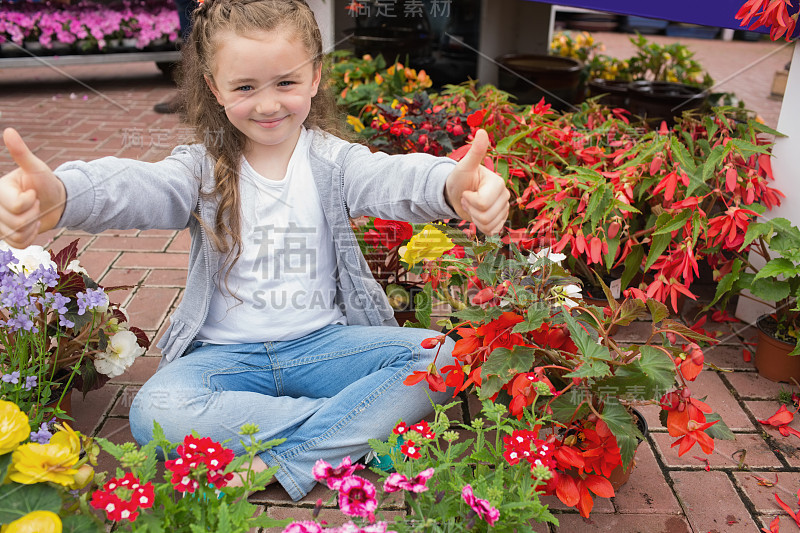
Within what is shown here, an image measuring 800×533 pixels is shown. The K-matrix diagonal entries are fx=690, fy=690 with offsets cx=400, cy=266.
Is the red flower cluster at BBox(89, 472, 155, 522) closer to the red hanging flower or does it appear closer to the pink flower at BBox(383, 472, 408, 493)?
the pink flower at BBox(383, 472, 408, 493)

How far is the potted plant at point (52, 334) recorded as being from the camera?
4.77ft

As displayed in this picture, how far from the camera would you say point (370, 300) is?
181cm

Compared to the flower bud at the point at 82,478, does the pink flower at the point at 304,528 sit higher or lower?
higher

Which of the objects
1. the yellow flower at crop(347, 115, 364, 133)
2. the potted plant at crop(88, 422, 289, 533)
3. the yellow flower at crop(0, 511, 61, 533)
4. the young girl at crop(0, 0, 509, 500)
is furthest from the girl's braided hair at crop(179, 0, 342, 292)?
the yellow flower at crop(347, 115, 364, 133)

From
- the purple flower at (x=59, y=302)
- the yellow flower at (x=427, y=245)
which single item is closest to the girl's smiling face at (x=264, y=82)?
the yellow flower at (x=427, y=245)

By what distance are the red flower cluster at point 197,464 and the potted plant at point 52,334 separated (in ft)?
1.53

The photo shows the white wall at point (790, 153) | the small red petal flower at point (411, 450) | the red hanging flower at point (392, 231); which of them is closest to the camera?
the small red petal flower at point (411, 450)

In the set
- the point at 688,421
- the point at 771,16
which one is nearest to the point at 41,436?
the point at 688,421

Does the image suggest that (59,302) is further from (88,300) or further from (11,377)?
(11,377)

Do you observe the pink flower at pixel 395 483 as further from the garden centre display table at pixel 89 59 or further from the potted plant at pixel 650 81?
the garden centre display table at pixel 89 59

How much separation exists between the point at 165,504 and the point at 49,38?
16.8 ft

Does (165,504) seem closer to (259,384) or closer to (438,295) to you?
(259,384)

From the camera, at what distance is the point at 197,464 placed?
1093 mm

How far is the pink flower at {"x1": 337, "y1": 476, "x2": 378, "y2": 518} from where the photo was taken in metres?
1.01
